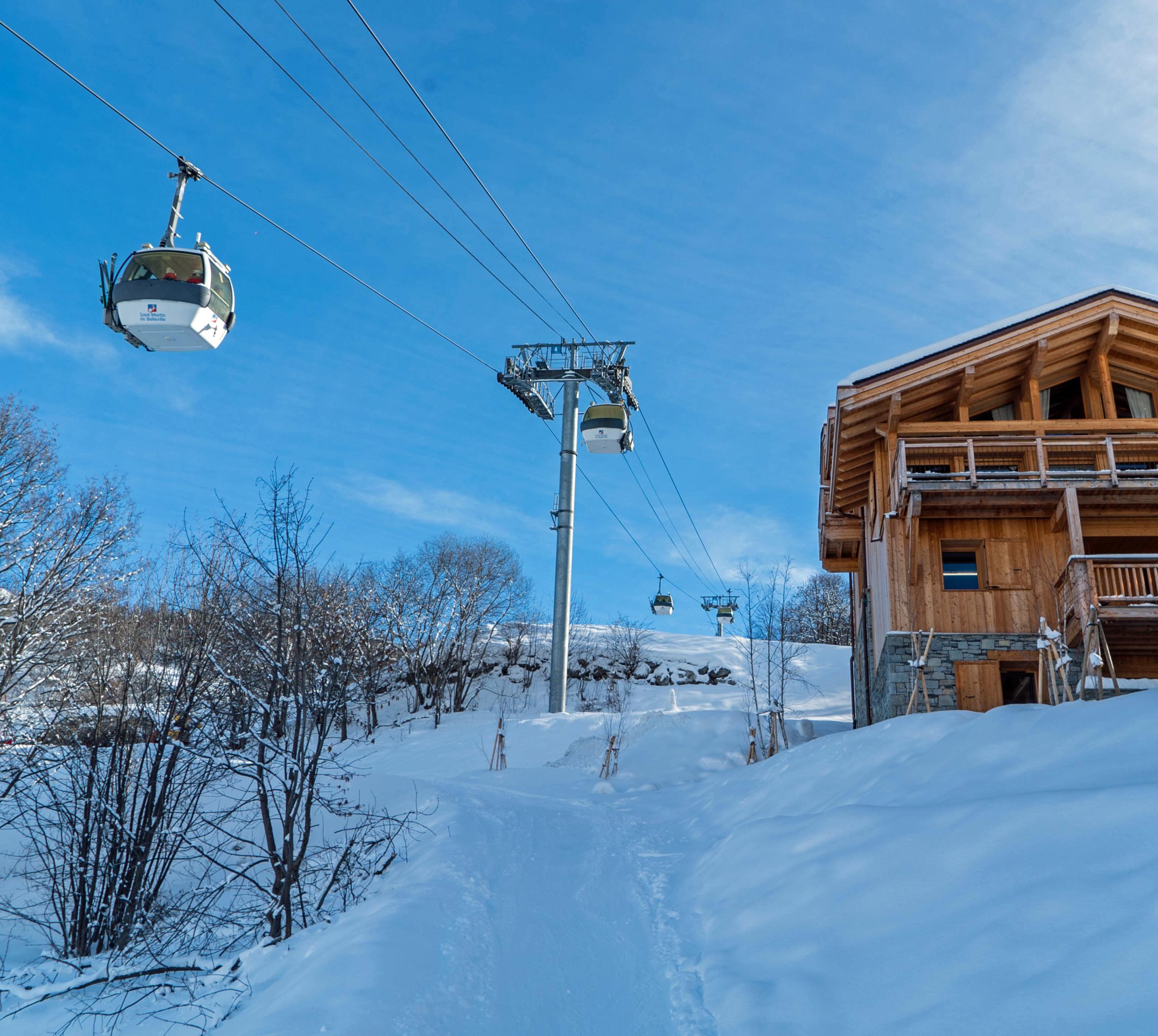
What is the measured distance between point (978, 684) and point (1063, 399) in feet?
24.9

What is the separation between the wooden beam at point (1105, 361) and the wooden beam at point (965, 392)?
2.80m

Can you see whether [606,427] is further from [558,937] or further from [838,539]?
[558,937]

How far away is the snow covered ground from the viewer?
344cm

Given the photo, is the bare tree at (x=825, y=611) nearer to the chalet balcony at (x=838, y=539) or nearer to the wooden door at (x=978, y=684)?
the chalet balcony at (x=838, y=539)

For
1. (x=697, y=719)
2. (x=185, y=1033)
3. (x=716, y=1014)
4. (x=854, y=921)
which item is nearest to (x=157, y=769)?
(x=185, y=1033)

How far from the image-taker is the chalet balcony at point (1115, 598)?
548 inches

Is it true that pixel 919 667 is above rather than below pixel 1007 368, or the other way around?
below

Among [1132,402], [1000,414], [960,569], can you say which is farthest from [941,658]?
[1132,402]

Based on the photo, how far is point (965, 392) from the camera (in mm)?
17734

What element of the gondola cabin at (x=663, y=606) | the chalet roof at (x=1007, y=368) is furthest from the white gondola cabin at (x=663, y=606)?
the chalet roof at (x=1007, y=368)

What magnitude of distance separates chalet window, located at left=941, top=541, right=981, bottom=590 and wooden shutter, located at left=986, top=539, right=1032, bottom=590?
0.25m

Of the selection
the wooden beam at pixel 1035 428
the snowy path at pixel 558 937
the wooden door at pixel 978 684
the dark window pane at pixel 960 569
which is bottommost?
the snowy path at pixel 558 937

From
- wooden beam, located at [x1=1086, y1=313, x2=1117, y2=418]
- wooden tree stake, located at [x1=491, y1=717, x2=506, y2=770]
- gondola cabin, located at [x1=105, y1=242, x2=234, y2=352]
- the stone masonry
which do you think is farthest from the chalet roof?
gondola cabin, located at [x1=105, y1=242, x2=234, y2=352]

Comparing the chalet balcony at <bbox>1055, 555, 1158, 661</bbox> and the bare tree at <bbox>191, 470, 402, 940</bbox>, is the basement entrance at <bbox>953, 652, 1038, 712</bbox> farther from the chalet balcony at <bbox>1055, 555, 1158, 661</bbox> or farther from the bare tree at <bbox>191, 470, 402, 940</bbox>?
the bare tree at <bbox>191, 470, 402, 940</bbox>
